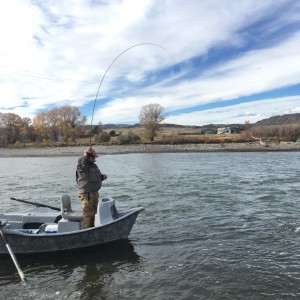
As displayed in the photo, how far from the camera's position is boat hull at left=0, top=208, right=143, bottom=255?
8375 millimetres

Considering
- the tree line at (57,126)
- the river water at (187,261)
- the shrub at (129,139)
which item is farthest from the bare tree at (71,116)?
the river water at (187,261)

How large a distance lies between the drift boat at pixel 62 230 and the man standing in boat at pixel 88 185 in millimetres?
269

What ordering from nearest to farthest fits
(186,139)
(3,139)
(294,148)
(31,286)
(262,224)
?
(31,286), (262,224), (294,148), (186,139), (3,139)

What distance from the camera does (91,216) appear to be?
8.95m

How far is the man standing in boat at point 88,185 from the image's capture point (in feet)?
29.1

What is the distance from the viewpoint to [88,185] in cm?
888

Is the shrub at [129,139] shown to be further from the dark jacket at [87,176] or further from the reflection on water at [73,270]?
the reflection on water at [73,270]

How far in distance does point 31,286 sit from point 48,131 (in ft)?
315

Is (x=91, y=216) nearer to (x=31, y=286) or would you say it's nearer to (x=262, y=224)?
(x=31, y=286)

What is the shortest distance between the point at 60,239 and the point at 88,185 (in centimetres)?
141

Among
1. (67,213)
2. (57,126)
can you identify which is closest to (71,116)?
(57,126)

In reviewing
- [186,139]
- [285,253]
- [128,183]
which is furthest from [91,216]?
[186,139]

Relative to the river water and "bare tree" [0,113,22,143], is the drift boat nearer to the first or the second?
the river water

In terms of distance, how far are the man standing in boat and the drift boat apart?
0.88 feet
